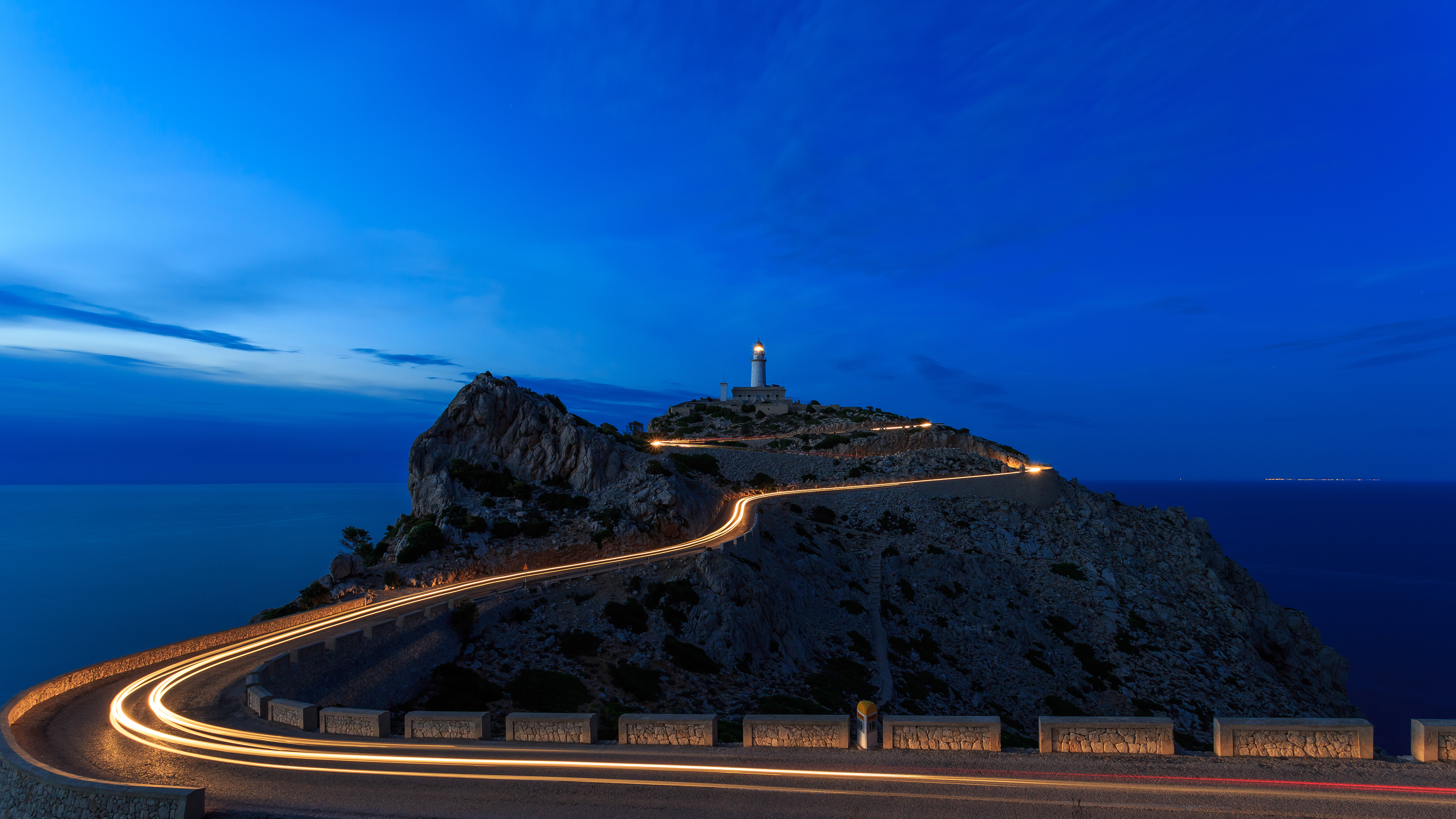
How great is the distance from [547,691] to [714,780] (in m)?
15.1

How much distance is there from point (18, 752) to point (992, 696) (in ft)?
132

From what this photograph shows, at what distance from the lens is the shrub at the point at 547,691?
81.9 ft

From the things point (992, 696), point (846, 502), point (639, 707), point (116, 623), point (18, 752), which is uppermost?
point (846, 502)

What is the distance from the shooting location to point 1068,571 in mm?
53156

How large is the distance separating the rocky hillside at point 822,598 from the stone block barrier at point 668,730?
7.24 meters

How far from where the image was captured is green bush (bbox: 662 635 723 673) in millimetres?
30422

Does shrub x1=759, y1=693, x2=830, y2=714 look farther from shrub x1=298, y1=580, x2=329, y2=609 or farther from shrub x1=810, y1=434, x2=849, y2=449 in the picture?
shrub x1=810, y1=434, x2=849, y2=449

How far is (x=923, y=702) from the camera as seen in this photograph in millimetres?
34000

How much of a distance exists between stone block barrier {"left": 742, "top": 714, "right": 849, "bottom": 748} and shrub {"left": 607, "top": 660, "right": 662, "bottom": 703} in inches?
516

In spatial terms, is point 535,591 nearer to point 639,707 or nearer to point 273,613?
point 639,707

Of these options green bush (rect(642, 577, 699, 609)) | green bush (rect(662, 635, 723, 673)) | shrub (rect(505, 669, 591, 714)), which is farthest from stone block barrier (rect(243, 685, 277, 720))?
green bush (rect(642, 577, 699, 609))

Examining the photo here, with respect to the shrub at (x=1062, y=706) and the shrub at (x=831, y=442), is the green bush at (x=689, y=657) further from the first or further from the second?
the shrub at (x=831, y=442)

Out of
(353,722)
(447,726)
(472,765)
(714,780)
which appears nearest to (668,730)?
(714,780)

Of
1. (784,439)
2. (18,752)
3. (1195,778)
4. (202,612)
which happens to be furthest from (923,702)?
(202,612)
